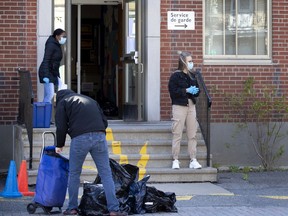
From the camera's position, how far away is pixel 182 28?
15.2 meters

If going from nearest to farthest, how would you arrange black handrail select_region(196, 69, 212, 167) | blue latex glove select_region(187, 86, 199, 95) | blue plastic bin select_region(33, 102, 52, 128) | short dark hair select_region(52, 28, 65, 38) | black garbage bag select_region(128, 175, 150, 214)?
black garbage bag select_region(128, 175, 150, 214), blue latex glove select_region(187, 86, 199, 95), black handrail select_region(196, 69, 212, 167), blue plastic bin select_region(33, 102, 52, 128), short dark hair select_region(52, 28, 65, 38)

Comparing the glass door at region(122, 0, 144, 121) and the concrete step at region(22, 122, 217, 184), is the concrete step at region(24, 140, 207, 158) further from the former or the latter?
the glass door at region(122, 0, 144, 121)

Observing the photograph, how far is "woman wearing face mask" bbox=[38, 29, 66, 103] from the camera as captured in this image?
555 inches

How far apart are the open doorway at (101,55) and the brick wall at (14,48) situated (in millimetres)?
1682

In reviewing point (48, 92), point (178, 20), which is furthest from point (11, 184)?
point (178, 20)

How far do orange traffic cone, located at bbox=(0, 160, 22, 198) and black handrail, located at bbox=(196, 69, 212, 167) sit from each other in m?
3.54

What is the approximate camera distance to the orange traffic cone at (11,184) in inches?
464

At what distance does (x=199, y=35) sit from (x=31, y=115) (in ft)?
13.4

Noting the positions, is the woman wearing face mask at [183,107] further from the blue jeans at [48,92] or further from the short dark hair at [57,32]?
the short dark hair at [57,32]

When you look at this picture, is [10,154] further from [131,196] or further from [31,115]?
[131,196]

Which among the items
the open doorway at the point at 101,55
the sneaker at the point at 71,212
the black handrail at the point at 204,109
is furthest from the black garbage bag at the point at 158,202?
the open doorway at the point at 101,55

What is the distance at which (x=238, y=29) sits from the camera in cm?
1575

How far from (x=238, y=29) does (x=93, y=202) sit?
6634mm

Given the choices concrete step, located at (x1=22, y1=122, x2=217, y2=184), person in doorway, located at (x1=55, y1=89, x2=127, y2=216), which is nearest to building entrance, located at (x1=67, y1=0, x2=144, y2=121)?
concrete step, located at (x1=22, y1=122, x2=217, y2=184)
